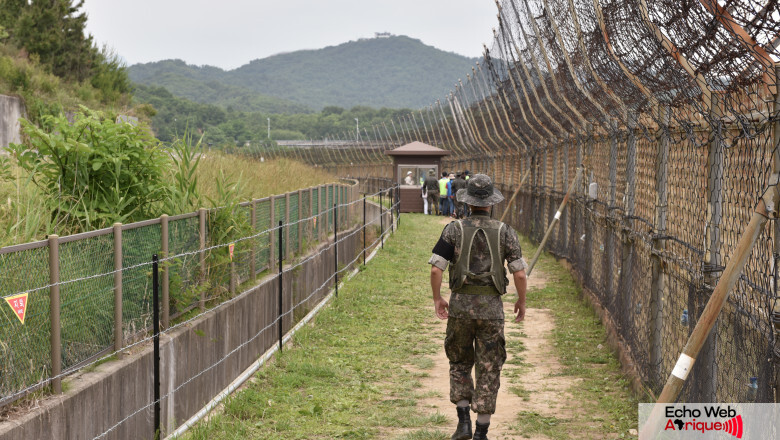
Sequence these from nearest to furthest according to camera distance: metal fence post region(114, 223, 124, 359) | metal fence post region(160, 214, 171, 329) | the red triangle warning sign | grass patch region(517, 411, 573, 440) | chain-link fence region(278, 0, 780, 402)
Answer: chain-link fence region(278, 0, 780, 402) → the red triangle warning sign → metal fence post region(114, 223, 124, 359) → grass patch region(517, 411, 573, 440) → metal fence post region(160, 214, 171, 329)

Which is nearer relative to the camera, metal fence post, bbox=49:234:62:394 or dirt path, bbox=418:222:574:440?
metal fence post, bbox=49:234:62:394

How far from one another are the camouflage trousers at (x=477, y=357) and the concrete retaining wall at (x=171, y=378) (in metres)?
2.26

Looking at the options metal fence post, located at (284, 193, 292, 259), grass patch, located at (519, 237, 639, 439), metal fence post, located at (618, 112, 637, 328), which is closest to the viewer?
grass patch, located at (519, 237, 639, 439)

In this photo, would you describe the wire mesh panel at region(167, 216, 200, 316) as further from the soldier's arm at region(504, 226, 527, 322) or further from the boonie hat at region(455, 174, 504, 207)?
the soldier's arm at region(504, 226, 527, 322)

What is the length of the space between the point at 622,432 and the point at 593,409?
0.77 m

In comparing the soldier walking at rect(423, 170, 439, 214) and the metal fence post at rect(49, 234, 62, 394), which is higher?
the metal fence post at rect(49, 234, 62, 394)

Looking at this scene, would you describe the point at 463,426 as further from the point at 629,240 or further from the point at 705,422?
the point at 629,240

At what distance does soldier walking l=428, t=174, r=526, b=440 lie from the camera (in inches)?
270

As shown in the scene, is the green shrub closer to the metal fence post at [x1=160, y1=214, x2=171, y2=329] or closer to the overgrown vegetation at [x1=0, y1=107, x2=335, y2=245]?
the overgrown vegetation at [x1=0, y1=107, x2=335, y2=245]

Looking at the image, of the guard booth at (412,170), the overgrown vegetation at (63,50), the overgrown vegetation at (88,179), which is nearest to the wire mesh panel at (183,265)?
the overgrown vegetation at (88,179)

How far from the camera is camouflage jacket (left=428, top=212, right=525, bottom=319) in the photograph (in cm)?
686

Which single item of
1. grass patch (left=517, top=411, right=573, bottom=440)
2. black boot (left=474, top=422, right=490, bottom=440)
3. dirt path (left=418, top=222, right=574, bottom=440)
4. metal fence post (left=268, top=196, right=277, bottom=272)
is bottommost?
dirt path (left=418, top=222, right=574, bottom=440)

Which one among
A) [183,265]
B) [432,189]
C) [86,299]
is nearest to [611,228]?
[183,265]

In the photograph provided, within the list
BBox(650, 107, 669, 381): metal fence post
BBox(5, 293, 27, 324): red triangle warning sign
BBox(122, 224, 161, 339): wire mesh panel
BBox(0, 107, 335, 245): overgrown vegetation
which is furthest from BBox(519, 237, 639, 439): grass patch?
BBox(0, 107, 335, 245): overgrown vegetation
